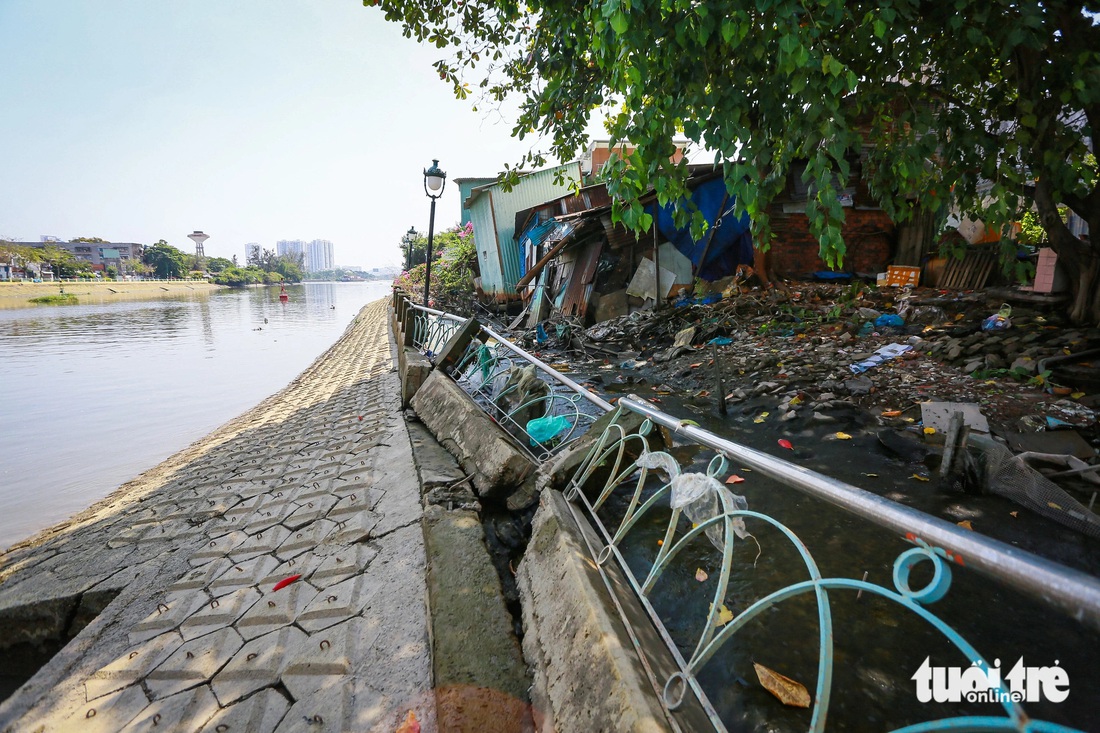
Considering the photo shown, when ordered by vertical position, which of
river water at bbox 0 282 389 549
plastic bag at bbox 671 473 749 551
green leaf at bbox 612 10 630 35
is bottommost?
river water at bbox 0 282 389 549

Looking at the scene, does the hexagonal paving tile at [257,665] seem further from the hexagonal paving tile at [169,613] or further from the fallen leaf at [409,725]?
the fallen leaf at [409,725]

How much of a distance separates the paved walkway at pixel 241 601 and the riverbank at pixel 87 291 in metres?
53.1

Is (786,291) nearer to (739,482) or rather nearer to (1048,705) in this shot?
(739,482)

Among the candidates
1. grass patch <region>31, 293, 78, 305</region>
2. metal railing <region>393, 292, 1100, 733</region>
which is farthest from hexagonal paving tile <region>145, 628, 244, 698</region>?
grass patch <region>31, 293, 78, 305</region>

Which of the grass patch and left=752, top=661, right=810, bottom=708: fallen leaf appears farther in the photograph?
the grass patch

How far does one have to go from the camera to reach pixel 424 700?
1917 mm

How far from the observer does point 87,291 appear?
5253 cm

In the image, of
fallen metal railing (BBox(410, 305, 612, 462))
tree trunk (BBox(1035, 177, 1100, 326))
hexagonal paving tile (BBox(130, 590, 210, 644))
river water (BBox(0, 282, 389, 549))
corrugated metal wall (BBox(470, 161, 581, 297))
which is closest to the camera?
hexagonal paving tile (BBox(130, 590, 210, 644))

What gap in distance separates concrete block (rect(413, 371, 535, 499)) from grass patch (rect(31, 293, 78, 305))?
5641cm

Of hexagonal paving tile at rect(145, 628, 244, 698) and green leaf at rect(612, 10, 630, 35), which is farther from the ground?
green leaf at rect(612, 10, 630, 35)

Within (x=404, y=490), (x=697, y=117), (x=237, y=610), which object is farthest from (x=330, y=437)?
(x=697, y=117)

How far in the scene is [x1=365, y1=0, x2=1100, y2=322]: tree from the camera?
232 centimetres

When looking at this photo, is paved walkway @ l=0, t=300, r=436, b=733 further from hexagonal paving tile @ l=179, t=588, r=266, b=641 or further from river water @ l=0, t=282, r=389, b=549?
river water @ l=0, t=282, r=389, b=549

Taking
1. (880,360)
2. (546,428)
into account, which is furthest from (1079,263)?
(546,428)
